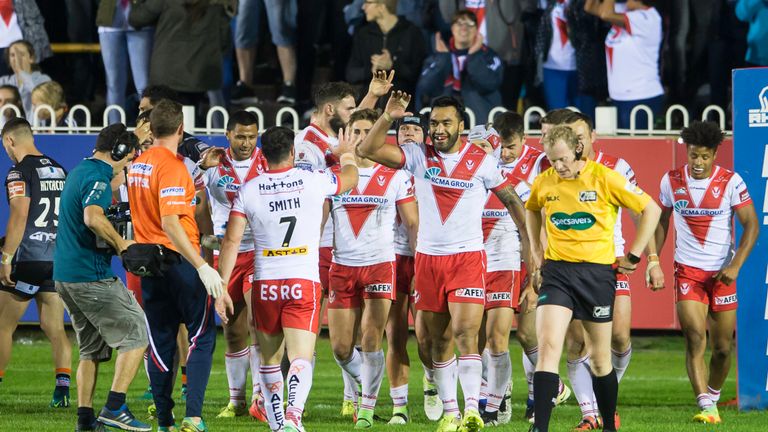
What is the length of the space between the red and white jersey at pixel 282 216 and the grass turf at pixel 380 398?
1.88 metres

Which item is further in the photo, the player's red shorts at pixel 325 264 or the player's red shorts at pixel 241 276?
the player's red shorts at pixel 325 264

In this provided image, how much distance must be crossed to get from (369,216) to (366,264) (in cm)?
43

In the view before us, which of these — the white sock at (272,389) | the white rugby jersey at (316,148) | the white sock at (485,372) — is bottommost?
the white sock at (485,372)

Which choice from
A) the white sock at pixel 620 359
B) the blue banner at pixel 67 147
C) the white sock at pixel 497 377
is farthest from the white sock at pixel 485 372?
the blue banner at pixel 67 147

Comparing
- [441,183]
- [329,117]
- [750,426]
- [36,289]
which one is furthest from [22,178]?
[750,426]

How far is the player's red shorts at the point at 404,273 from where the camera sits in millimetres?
12898

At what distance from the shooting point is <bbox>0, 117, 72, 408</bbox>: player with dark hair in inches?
506

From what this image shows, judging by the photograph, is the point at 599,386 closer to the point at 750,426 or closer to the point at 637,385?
the point at 750,426

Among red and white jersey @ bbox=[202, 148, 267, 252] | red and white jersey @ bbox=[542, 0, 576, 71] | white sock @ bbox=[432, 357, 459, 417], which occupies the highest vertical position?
red and white jersey @ bbox=[542, 0, 576, 71]

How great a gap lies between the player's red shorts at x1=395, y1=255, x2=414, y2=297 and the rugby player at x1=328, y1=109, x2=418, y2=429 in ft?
1.54

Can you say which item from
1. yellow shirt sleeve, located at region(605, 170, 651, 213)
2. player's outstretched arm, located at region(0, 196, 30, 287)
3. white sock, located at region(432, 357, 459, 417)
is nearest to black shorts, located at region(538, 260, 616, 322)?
yellow shirt sleeve, located at region(605, 170, 651, 213)

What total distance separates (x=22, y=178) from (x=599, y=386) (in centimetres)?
548

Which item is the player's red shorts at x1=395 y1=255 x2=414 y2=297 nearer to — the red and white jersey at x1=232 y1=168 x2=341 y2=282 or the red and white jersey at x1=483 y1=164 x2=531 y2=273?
the red and white jersey at x1=483 y1=164 x2=531 y2=273

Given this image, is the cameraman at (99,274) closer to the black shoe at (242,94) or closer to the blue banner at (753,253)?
the blue banner at (753,253)
